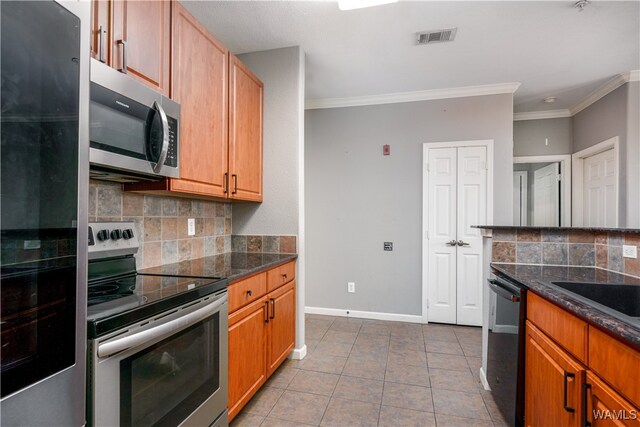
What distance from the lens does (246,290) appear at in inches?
73.6

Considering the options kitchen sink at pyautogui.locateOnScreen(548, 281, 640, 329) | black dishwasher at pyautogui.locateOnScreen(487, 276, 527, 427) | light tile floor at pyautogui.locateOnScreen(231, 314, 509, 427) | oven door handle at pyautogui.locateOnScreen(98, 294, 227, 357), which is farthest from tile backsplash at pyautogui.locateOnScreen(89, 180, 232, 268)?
kitchen sink at pyautogui.locateOnScreen(548, 281, 640, 329)

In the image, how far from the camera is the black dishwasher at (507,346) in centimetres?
170

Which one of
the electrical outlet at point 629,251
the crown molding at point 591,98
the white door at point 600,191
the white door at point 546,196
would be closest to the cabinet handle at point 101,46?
the electrical outlet at point 629,251

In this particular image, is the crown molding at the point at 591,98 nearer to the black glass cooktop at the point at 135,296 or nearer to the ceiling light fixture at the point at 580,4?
the ceiling light fixture at the point at 580,4

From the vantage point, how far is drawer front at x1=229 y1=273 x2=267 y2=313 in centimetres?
173

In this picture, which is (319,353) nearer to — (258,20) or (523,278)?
(523,278)

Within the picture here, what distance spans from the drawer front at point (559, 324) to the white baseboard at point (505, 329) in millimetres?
151

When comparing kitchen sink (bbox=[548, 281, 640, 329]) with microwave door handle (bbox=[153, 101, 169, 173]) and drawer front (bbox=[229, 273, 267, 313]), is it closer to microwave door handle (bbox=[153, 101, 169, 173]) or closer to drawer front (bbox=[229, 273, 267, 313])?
drawer front (bbox=[229, 273, 267, 313])

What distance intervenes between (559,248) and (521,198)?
297 cm

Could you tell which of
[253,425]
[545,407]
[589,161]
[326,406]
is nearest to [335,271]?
[326,406]

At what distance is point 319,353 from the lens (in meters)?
2.81

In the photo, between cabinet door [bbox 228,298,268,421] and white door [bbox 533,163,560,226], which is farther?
white door [bbox 533,163,560,226]

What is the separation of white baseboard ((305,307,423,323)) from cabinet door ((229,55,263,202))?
1.95m

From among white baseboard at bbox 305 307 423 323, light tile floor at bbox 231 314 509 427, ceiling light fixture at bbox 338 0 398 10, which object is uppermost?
ceiling light fixture at bbox 338 0 398 10
